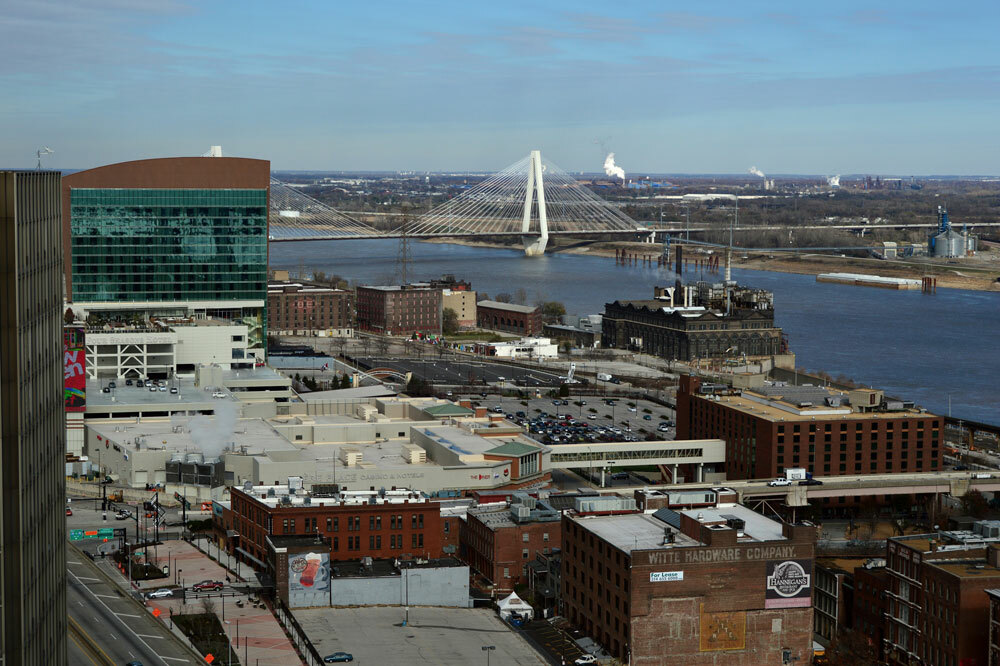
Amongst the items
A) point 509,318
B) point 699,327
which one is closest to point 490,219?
point 509,318

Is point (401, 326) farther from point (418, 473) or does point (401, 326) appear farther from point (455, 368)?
point (418, 473)

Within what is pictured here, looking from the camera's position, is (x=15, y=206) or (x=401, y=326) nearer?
(x=15, y=206)

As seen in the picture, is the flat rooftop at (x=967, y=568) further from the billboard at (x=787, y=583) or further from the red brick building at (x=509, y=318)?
the red brick building at (x=509, y=318)

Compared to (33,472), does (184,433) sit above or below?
below

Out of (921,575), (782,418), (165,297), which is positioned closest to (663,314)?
(165,297)

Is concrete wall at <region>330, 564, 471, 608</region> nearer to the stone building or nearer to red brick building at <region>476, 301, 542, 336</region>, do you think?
the stone building

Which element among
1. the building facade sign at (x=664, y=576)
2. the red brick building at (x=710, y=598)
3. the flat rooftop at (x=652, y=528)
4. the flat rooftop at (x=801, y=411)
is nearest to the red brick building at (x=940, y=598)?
the red brick building at (x=710, y=598)

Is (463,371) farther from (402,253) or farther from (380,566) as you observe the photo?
(402,253)
